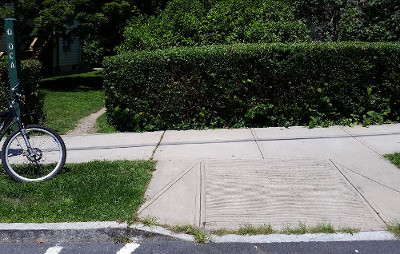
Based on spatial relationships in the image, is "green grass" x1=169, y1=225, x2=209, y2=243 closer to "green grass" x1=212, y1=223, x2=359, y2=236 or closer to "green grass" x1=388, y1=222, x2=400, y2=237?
"green grass" x1=212, y1=223, x2=359, y2=236

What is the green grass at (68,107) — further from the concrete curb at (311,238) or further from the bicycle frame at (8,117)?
the concrete curb at (311,238)

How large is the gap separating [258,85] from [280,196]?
337cm

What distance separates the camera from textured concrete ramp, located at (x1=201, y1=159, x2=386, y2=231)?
4.49 meters

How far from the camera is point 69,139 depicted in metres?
7.77

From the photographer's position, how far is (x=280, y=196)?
16.5ft

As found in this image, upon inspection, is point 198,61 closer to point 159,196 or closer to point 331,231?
point 159,196

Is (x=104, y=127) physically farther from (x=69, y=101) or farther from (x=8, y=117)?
(x=69, y=101)

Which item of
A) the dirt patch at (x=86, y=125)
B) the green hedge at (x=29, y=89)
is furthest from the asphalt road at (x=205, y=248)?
the green hedge at (x=29, y=89)

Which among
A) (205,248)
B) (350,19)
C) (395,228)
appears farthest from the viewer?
(350,19)

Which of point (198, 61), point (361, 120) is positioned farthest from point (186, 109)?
point (361, 120)

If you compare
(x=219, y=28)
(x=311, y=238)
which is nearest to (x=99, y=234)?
(x=311, y=238)

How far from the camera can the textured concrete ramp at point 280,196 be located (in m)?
4.49

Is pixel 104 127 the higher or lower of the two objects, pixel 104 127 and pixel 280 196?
the lower

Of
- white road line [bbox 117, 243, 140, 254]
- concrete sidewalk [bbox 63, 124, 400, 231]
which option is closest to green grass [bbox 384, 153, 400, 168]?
concrete sidewalk [bbox 63, 124, 400, 231]
